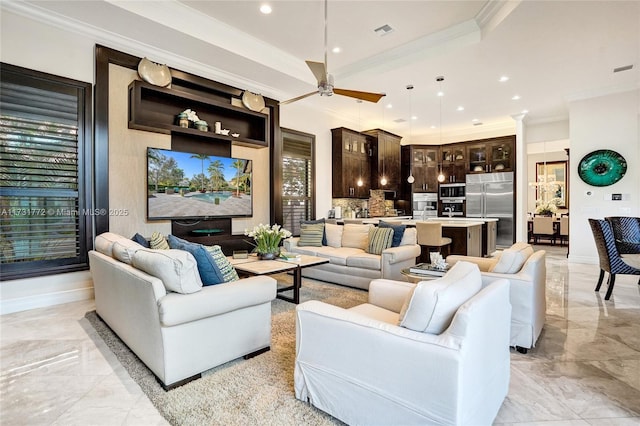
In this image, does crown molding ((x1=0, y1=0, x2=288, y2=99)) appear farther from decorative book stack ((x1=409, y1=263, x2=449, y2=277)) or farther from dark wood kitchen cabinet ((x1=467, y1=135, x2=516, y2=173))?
dark wood kitchen cabinet ((x1=467, y1=135, x2=516, y2=173))

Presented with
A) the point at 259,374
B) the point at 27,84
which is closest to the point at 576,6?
the point at 259,374

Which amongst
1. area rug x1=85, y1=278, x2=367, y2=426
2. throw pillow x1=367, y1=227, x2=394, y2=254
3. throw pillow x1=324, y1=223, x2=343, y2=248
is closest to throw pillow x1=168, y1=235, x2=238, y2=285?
area rug x1=85, y1=278, x2=367, y2=426

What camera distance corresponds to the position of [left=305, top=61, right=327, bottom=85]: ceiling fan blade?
316cm

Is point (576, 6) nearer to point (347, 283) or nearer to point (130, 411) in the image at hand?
point (347, 283)

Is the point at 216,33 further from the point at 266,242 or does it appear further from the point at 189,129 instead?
the point at 266,242

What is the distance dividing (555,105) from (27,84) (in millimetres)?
9068

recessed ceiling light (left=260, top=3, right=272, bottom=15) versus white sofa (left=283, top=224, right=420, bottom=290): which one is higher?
recessed ceiling light (left=260, top=3, right=272, bottom=15)

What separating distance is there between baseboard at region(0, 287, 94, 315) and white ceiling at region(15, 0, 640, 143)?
319 centimetres

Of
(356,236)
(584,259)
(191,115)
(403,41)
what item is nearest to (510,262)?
(356,236)

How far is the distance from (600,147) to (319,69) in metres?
6.07

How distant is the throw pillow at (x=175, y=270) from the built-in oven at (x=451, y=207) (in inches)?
331

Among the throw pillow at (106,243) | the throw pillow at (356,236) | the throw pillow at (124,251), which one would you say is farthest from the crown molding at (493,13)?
the throw pillow at (106,243)

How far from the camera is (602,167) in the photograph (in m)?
5.98

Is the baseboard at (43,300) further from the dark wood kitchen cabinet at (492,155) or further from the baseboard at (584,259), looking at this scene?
the dark wood kitchen cabinet at (492,155)
